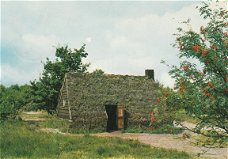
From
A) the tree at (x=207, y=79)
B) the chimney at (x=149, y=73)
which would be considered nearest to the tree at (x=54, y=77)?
the chimney at (x=149, y=73)

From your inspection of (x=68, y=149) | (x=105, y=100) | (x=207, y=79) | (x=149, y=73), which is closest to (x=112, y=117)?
(x=105, y=100)

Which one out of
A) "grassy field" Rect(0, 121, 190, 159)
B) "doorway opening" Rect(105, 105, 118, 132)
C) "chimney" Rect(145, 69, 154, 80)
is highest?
"chimney" Rect(145, 69, 154, 80)

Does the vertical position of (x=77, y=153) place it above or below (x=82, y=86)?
below

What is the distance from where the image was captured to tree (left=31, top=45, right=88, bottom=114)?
36.7 metres

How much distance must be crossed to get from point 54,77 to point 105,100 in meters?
11.4

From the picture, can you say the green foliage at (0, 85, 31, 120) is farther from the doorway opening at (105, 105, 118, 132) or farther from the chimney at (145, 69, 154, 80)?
the chimney at (145, 69, 154, 80)

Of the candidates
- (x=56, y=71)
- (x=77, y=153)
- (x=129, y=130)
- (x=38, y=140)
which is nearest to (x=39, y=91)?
(x=56, y=71)

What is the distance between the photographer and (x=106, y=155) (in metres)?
13.2

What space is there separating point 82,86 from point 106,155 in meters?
15.5

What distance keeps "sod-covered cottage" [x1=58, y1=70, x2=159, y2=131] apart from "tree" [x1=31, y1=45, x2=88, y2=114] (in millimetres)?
6375

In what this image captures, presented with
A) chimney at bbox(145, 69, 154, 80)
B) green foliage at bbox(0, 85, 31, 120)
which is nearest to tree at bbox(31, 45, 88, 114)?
green foliage at bbox(0, 85, 31, 120)

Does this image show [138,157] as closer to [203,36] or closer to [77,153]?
[77,153]

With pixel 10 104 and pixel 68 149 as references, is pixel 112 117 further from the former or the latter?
pixel 68 149

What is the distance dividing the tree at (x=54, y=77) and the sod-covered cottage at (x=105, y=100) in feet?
20.9
